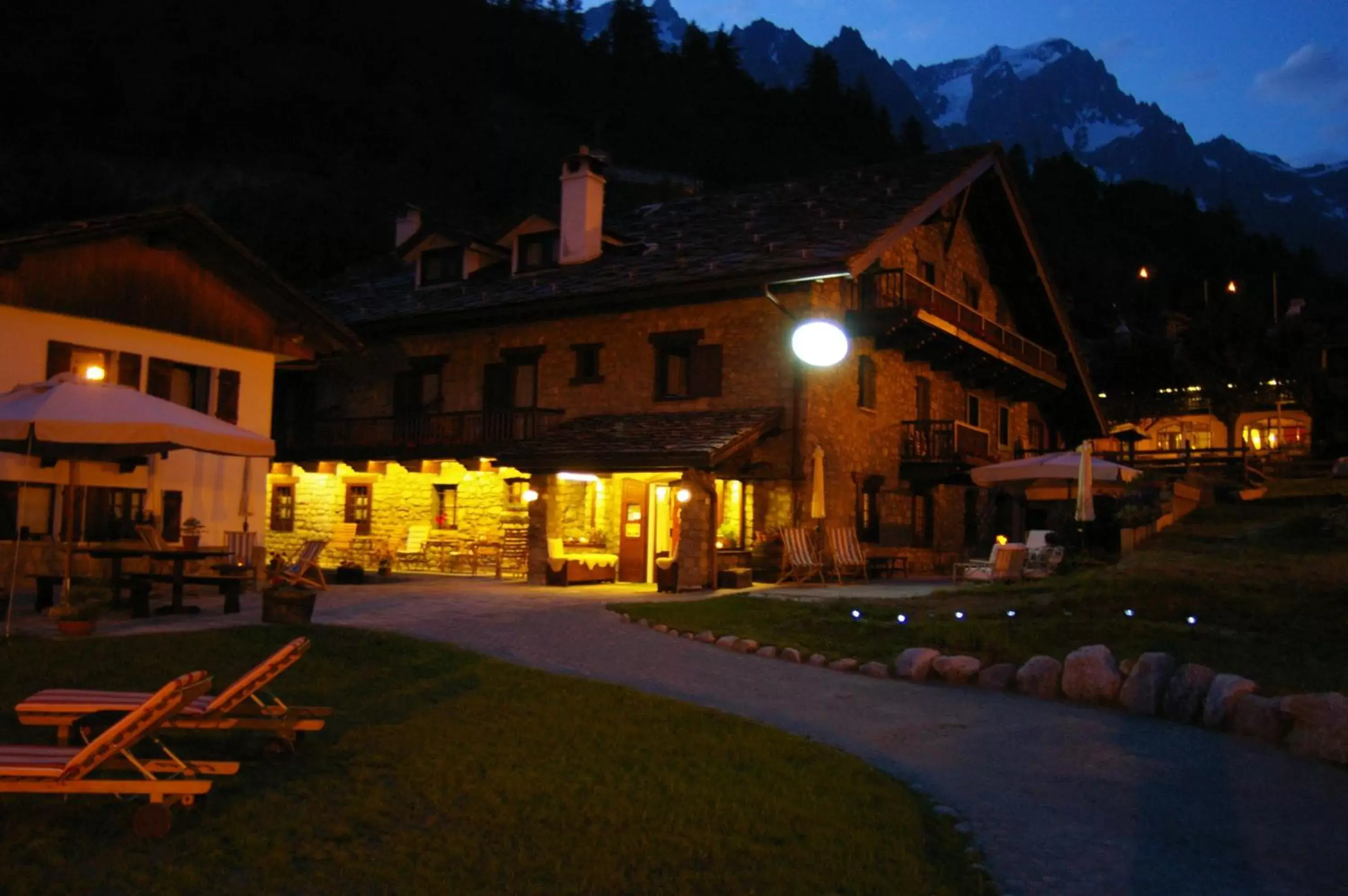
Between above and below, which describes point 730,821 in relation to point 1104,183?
below

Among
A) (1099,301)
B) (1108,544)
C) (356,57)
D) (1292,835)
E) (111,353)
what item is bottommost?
(1292,835)

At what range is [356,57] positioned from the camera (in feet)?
215

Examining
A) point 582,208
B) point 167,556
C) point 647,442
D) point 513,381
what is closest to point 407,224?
point 582,208

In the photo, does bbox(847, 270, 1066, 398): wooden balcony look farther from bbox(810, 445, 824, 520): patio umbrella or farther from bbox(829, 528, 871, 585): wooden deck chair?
bbox(829, 528, 871, 585): wooden deck chair

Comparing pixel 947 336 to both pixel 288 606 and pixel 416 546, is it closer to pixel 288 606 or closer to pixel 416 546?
pixel 416 546

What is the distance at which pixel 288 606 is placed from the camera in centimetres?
1233

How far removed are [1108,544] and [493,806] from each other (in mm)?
17644

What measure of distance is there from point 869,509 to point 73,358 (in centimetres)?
1463

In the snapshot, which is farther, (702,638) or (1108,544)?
(1108,544)

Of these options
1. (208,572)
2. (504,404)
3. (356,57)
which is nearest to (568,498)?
(504,404)

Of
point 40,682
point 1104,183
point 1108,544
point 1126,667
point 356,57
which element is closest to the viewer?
point 40,682

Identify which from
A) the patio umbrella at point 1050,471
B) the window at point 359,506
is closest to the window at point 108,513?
the window at point 359,506

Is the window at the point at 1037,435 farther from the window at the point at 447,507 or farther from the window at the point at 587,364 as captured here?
the window at the point at 447,507

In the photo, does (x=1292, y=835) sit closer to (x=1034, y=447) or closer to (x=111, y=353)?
(x=111, y=353)
